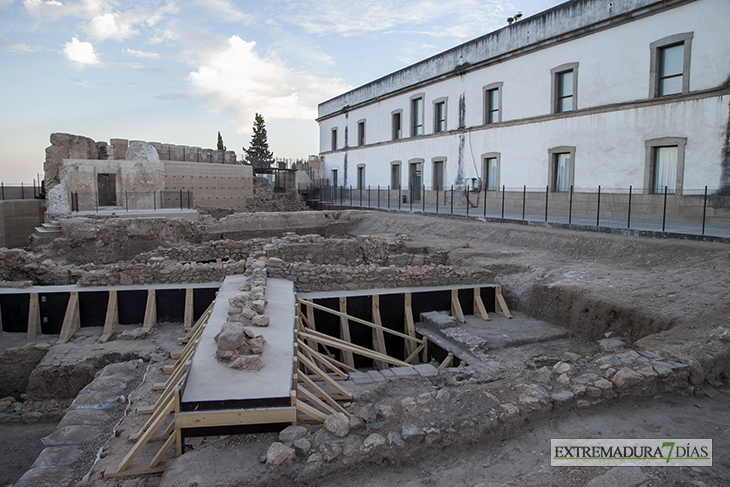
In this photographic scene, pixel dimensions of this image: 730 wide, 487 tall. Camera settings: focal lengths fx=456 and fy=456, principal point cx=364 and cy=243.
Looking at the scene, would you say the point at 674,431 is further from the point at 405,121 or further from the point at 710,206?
the point at 405,121

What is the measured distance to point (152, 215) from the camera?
19297mm

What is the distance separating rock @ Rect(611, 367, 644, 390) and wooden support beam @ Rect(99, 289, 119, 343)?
8.58 m

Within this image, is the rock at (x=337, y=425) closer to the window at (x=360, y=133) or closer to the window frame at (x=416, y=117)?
the window frame at (x=416, y=117)

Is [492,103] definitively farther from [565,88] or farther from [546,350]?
[546,350]

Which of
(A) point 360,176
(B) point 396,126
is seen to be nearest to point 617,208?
(B) point 396,126

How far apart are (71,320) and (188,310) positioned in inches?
86.6

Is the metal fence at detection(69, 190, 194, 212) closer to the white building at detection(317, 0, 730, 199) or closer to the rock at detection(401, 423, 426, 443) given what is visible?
the white building at detection(317, 0, 730, 199)

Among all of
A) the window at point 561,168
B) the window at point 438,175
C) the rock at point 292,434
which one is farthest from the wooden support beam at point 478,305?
the window at point 438,175

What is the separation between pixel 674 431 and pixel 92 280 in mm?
10347

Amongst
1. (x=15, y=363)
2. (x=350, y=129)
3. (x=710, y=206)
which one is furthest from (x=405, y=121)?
(x=15, y=363)

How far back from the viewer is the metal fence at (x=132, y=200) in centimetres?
2125

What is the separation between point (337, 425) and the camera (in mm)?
4410

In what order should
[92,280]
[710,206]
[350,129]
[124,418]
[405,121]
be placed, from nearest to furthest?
[124,418]
[92,280]
[710,206]
[405,121]
[350,129]

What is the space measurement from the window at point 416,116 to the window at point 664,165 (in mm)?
14709
